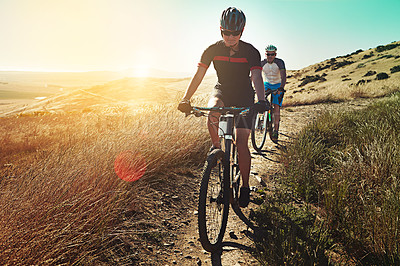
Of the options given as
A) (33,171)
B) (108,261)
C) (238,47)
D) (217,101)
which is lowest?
(108,261)

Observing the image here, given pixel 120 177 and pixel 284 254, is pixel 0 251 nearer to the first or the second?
pixel 120 177

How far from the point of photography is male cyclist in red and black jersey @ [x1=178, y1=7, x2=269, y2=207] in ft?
9.55

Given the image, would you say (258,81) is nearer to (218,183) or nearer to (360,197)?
(218,183)

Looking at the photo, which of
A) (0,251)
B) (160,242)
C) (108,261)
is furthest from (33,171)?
(160,242)

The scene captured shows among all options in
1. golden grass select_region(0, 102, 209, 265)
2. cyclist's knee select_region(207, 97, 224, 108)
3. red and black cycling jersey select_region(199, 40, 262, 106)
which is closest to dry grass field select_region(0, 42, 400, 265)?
golden grass select_region(0, 102, 209, 265)

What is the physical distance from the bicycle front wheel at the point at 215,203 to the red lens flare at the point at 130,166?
3.73 feet

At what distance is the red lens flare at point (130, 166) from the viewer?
3135mm

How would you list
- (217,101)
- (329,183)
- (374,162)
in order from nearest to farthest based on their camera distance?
(217,101) < (329,183) < (374,162)

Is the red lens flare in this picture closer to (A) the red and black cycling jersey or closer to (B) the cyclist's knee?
(B) the cyclist's knee

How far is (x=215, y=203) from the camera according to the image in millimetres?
A: 2871

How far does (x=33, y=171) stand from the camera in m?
2.52

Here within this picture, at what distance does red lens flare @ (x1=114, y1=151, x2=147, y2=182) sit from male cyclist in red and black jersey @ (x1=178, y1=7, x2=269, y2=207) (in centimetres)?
128

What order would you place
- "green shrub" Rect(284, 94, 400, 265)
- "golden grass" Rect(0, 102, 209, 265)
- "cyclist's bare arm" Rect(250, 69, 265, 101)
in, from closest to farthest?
"golden grass" Rect(0, 102, 209, 265) → "green shrub" Rect(284, 94, 400, 265) → "cyclist's bare arm" Rect(250, 69, 265, 101)

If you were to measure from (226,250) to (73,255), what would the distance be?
1618 mm
